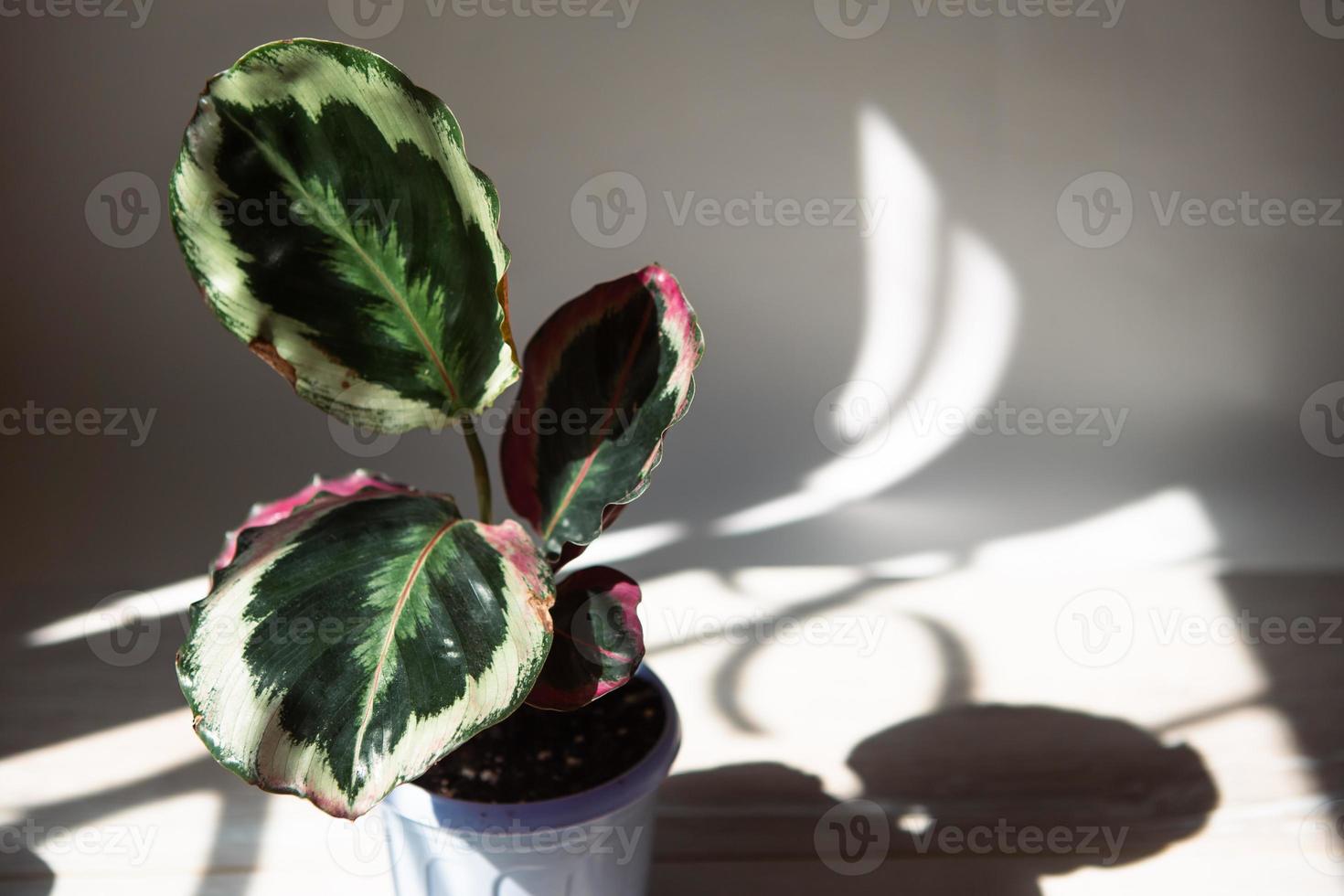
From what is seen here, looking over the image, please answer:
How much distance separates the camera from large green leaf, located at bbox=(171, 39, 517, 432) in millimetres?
873

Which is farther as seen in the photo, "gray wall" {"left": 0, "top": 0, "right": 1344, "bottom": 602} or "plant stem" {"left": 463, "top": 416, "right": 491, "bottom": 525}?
"gray wall" {"left": 0, "top": 0, "right": 1344, "bottom": 602}

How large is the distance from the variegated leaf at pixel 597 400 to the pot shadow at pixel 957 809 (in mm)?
582

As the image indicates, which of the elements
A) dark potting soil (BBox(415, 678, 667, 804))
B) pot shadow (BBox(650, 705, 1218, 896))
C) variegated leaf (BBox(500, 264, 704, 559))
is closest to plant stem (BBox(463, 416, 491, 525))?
variegated leaf (BBox(500, 264, 704, 559))

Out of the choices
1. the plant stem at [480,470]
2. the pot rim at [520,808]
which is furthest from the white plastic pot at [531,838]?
the plant stem at [480,470]

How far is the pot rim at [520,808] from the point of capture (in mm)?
1079

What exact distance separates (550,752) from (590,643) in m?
0.19

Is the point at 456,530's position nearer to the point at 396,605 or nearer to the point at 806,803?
the point at 396,605

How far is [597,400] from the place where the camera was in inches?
41.9

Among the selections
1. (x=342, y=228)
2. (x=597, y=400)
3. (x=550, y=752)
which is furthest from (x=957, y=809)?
(x=342, y=228)

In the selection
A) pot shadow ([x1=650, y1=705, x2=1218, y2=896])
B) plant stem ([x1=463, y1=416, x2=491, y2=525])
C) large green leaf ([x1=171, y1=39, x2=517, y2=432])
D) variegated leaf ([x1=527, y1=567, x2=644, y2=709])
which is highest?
large green leaf ([x1=171, y1=39, x2=517, y2=432])

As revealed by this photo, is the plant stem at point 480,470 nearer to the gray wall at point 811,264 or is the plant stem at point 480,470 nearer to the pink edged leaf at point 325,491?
the pink edged leaf at point 325,491

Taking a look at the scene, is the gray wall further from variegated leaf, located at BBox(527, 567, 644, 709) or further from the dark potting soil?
variegated leaf, located at BBox(527, 567, 644, 709)

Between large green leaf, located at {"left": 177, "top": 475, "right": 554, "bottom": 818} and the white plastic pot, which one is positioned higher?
large green leaf, located at {"left": 177, "top": 475, "right": 554, "bottom": 818}

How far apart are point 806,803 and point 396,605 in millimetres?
773
